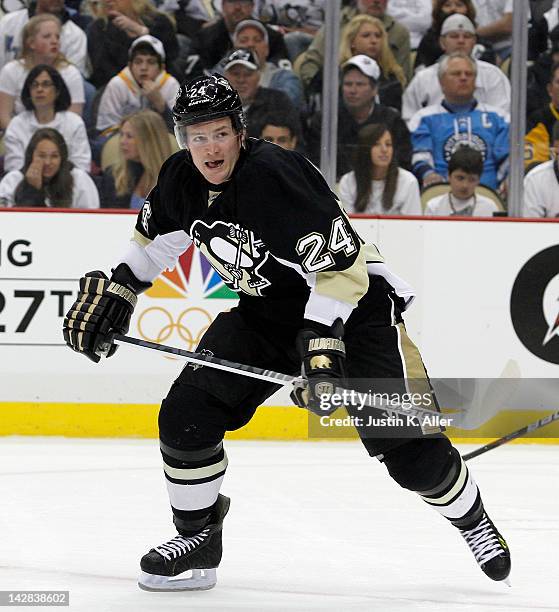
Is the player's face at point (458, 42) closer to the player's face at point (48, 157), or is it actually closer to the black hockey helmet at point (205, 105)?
the player's face at point (48, 157)

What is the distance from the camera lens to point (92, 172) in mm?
4879

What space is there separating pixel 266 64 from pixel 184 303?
3.43 feet

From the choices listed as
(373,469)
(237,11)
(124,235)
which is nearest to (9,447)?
(124,235)

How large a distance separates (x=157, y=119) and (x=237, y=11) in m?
0.55

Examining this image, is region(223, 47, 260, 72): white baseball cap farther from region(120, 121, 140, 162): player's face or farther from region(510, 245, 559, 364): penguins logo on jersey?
region(510, 245, 559, 364): penguins logo on jersey

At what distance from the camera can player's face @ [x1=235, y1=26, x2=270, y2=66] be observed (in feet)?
16.2

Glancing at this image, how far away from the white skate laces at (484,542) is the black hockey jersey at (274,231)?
22.2 inches

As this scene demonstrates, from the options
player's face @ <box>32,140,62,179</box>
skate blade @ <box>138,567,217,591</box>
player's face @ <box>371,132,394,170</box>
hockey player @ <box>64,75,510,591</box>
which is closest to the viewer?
hockey player @ <box>64,75,510,591</box>

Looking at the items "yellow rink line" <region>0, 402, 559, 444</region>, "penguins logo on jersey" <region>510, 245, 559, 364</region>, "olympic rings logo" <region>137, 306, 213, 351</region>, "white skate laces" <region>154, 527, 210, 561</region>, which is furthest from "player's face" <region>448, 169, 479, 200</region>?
"white skate laces" <region>154, 527, 210, 561</region>

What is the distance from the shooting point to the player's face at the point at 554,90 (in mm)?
5008

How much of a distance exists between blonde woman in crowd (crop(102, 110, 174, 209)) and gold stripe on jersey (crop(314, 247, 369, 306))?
2.60 m

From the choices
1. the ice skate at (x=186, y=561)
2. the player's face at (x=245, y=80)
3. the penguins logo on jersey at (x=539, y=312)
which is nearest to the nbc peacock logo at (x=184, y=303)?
the player's face at (x=245, y=80)

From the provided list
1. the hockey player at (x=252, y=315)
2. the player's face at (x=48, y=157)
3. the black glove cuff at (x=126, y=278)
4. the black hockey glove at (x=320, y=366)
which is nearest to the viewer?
the black hockey glove at (x=320, y=366)

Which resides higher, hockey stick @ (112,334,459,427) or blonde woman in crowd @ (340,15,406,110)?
blonde woman in crowd @ (340,15,406,110)
